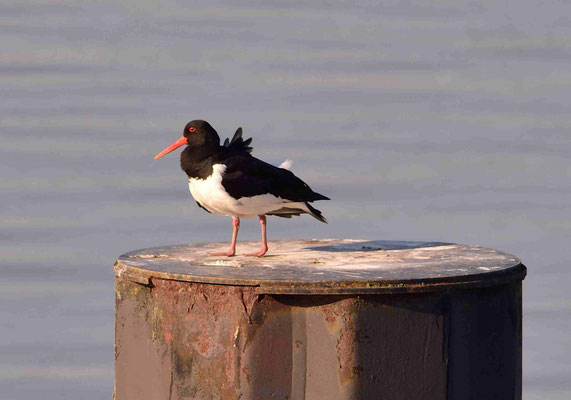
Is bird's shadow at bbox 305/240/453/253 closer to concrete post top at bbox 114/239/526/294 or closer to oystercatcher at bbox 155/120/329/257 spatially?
concrete post top at bbox 114/239/526/294

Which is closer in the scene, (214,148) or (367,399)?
(367,399)

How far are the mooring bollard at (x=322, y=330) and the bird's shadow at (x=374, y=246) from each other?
38.7 inches

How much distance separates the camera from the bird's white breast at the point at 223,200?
8.59m

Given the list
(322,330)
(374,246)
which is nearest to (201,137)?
(374,246)

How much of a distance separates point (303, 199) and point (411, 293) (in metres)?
1.70

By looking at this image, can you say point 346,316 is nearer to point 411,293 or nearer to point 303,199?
point 411,293

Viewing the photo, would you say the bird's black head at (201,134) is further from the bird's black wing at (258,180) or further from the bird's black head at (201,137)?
the bird's black wing at (258,180)

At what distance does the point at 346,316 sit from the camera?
7.33 metres

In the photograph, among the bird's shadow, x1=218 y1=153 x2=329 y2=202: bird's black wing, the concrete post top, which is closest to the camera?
the concrete post top

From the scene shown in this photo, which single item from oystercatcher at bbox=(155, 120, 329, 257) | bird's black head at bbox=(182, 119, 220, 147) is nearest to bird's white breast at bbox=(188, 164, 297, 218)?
oystercatcher at bbox=(155, 120, 329, 257)

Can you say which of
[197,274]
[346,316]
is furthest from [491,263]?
[197,274]

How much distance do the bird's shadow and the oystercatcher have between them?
37 centimetres

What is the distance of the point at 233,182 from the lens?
8578 mm

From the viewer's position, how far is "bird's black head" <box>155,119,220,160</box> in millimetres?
8797
